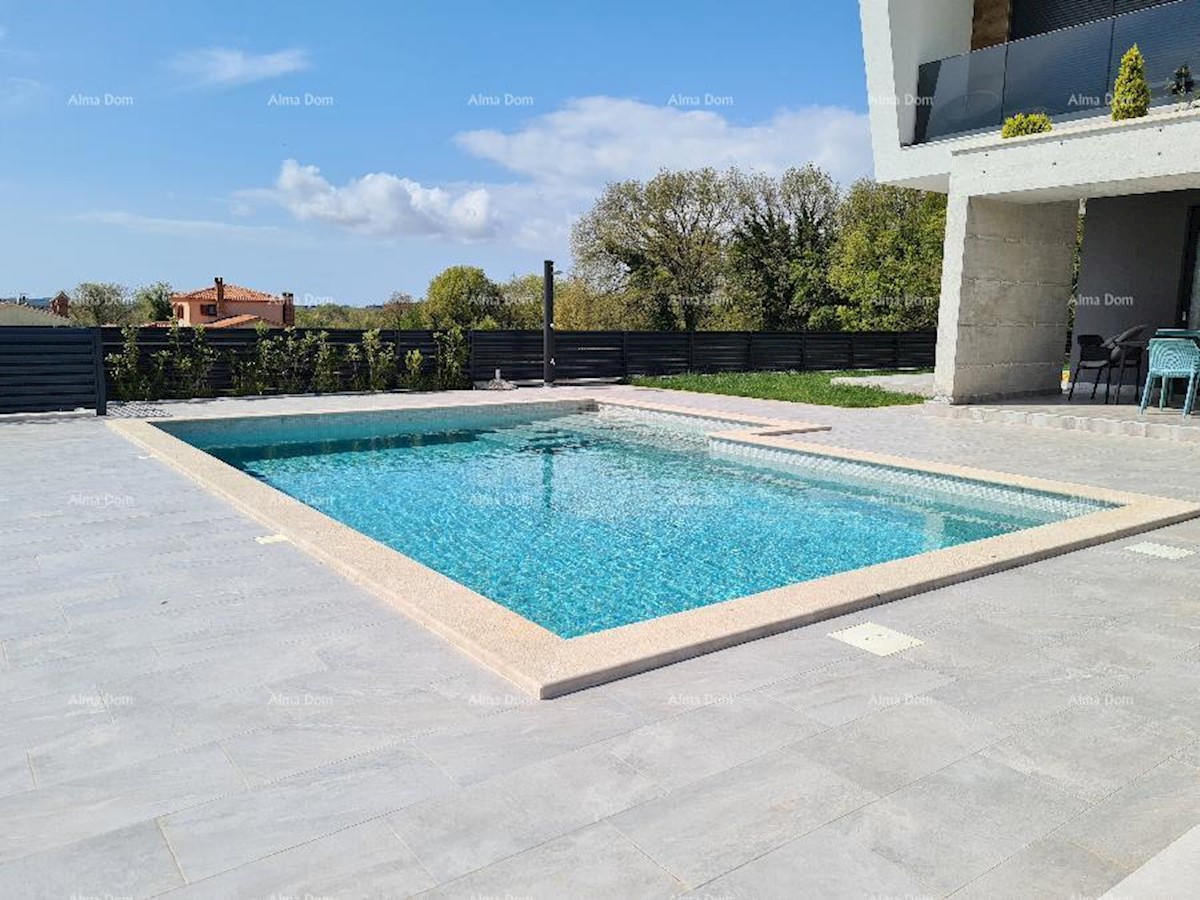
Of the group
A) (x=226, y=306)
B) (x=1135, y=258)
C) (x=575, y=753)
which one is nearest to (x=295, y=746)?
(x=575, y=753)

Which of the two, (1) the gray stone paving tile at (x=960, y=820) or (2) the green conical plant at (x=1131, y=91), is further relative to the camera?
(2) the green conical plant at (x=1131, y=91)

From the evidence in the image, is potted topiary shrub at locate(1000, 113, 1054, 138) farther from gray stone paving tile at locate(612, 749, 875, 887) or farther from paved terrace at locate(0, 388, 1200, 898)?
gray stone paving tile at locate(612, 749, 875, 887)

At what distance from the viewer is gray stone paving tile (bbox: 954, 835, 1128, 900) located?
212cm

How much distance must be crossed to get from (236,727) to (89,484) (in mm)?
5500

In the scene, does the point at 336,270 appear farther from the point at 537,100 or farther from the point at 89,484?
the point at 89,484

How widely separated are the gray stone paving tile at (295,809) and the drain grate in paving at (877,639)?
2098 millimetres

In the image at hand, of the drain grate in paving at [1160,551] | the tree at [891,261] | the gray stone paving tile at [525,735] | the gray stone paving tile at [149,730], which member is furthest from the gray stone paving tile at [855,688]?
the tree at [891,261]

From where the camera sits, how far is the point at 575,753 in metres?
Result: 2.81

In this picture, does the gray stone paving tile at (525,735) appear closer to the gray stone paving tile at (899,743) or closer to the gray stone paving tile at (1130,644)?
the gray stone paving tile at (899,743)

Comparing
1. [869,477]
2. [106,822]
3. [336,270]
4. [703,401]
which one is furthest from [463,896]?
[336,270]

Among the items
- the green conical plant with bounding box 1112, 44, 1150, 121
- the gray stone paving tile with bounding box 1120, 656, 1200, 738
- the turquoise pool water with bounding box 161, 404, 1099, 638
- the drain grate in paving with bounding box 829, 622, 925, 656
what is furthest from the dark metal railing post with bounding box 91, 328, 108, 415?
the green conical plant with bounding box 1112, 44, 1150, 121

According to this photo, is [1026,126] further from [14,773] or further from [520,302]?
[520,302]

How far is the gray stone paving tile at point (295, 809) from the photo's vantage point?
7.41 feet

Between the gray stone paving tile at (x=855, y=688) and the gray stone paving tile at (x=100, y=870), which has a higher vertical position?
the gray stone paving tile at (x=100, y=870)
